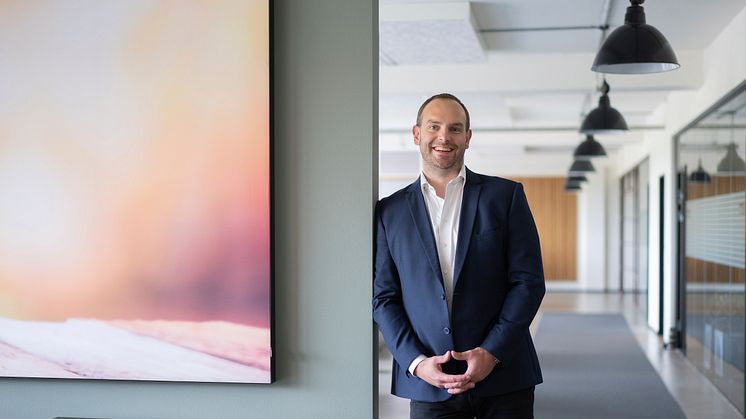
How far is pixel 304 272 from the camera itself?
2.70m

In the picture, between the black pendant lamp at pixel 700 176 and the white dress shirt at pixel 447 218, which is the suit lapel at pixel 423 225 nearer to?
the white dress shirt at pixel 447 218

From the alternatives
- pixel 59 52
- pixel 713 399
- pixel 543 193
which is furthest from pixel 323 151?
pixel 543 193

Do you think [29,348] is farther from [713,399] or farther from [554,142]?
[554,142]

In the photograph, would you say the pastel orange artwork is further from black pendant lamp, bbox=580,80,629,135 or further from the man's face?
black pendant lamp, bbox=580,80,629,135

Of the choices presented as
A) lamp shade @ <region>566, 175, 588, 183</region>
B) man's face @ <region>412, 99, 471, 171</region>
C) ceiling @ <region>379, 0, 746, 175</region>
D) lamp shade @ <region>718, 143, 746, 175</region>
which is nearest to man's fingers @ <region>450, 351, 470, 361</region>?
man's face @ <region>412, 99, 471, 171</region>

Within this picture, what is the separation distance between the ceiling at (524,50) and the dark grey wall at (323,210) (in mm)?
3667

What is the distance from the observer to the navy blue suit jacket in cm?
237

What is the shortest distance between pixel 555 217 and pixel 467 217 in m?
18.4

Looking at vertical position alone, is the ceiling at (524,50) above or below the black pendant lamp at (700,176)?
above

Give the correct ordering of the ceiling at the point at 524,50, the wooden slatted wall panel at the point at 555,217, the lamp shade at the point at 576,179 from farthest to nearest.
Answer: the wooden slatted wall panel at the point at 555,217 → the lamp shade at the point at 576,179 → the ceiling at the point at 524,50

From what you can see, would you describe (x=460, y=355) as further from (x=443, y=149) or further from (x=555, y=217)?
(x=555, y=217)

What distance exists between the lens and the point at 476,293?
2383 millimetres

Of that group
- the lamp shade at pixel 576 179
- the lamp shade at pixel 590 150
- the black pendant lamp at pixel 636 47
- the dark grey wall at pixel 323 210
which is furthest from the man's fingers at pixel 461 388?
the lamp shade at pixel 576 179

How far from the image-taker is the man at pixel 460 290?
236cm
